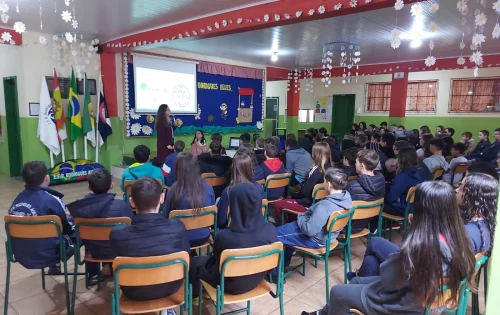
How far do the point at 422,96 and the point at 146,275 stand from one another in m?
11.5

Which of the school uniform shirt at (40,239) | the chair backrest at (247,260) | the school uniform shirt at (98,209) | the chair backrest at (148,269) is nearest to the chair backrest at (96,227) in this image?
the school uniform shirt at (98,209)

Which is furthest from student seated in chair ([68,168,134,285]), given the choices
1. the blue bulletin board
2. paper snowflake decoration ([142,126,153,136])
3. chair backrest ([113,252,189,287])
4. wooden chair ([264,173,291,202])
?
paper snowflake decoration ([142,126,153,136])

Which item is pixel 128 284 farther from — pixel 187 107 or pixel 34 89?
pixel 187 107

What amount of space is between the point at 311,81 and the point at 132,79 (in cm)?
783

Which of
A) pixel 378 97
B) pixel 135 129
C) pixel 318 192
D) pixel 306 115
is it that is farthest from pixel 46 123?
pixel 378 97

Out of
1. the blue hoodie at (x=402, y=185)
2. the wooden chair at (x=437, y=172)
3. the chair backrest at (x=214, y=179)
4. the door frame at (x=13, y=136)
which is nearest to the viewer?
the blue hoodie at (x=402, y=185)

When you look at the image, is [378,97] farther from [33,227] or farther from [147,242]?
[33,227]

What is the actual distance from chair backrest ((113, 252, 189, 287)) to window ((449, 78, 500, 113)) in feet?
36.5

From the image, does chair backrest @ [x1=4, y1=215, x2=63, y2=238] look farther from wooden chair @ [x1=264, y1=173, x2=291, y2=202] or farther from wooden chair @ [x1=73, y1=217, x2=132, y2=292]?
wooden chair @ [x1=264, y1=173, x2=291, y2=202]

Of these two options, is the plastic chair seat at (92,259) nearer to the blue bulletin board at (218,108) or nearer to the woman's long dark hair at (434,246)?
the woman's long dark hair at (434,246)

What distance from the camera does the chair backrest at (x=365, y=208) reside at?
8.80ft

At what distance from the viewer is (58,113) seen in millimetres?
6199

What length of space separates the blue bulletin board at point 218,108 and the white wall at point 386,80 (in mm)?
3428

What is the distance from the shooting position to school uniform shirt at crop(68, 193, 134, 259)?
2293mm
